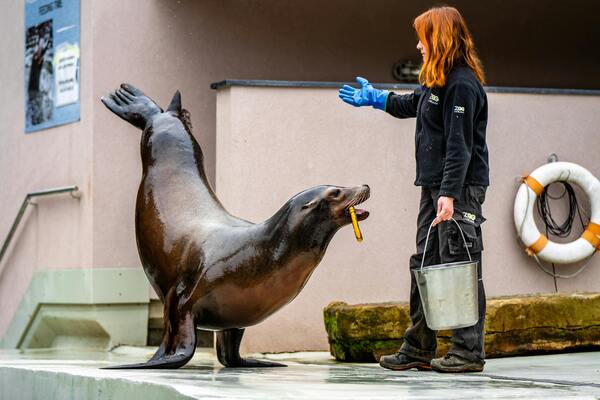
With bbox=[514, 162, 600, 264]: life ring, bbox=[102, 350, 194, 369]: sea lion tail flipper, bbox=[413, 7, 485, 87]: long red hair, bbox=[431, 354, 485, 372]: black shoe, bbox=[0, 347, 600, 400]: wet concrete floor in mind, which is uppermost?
bbox=[413, 7, 485, 87]: long red hair

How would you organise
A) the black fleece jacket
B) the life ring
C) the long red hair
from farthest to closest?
the life ring
the long red hair
the black fleece jacket

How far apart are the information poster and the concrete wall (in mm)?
1944

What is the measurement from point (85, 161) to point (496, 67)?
4380 mm


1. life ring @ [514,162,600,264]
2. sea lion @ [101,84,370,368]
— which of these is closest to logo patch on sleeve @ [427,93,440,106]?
sea lion @ [101,84,370,368]

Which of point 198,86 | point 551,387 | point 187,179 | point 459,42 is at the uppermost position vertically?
point 198,86

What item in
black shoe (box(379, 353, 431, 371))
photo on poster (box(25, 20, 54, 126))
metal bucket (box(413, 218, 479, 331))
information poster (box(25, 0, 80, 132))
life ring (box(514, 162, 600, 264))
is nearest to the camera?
metal bucket (box(413, 218, 479, 331))

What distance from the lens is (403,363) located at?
6645 mm

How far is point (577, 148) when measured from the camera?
405 inches

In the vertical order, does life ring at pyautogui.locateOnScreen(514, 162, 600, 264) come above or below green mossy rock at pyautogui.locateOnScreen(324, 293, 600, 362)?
above

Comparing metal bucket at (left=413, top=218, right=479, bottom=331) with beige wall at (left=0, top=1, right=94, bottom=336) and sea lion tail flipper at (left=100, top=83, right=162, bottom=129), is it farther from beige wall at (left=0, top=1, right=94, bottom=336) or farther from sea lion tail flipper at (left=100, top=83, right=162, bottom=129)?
beige wall at (left=0, top=1, right=94, bottom=336)

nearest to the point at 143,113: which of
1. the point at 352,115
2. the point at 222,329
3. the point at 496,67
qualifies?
the point at 222,329

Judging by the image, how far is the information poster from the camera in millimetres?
11109

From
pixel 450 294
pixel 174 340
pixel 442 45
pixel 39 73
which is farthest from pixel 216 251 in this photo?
pixel 39 73

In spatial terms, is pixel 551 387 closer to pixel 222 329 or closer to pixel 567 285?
pixel 222 329
